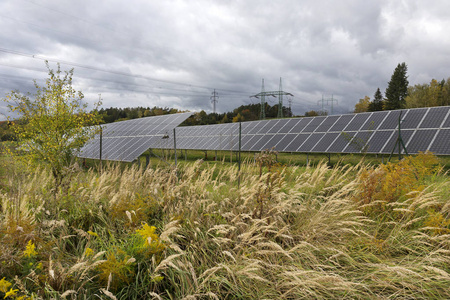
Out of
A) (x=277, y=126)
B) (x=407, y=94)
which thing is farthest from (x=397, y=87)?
(x=277, y=126)

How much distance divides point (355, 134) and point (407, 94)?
5804 cm

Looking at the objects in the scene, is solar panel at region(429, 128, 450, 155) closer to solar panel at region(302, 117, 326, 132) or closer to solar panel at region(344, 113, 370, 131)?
solar panel at region(344, 113, 370, 131)

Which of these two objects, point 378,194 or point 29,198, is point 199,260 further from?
point 29,198

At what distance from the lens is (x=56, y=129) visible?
1003 cm

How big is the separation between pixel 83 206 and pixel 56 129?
22.6ft

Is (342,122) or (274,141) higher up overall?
(342,122)

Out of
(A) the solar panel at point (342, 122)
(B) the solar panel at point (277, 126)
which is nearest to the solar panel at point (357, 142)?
(A) the solar panel at point (342, 122)

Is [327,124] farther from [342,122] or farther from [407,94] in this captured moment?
[407,94]

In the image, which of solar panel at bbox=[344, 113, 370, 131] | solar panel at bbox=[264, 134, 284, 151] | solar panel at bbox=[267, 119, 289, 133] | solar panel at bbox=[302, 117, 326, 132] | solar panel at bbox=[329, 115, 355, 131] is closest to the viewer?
solar panel at bbox=[344, 113, 370, 131]

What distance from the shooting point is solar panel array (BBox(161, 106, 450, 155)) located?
1260 cm

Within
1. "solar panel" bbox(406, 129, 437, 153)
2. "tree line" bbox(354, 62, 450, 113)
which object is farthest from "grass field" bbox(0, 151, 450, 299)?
"tree line" bbox(354, 62, 450, 113)

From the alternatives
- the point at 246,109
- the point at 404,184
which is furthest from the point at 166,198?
the point at 246,109

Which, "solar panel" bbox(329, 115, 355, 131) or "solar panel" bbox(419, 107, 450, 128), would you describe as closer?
"solar panel" bbox(419, 107, 450, 128)

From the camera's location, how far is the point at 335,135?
15.6m
